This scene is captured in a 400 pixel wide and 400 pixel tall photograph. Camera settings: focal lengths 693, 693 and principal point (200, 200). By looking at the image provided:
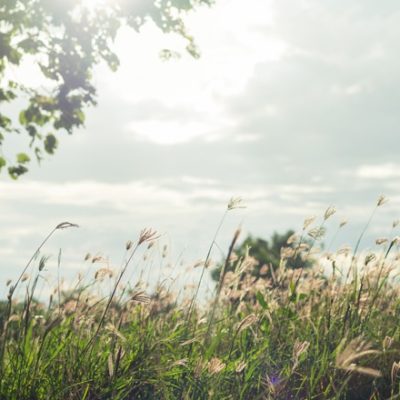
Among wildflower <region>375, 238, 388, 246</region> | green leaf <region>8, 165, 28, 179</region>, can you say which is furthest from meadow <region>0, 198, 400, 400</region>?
green leaf <region>8, 165, 28, 179</region>

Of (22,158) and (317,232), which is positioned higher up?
(22,158)

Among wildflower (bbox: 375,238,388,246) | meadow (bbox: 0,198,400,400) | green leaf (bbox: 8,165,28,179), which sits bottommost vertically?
meadow (bbox: 0,198,400,400)

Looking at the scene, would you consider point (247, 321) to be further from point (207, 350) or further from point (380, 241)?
point (380, 241)

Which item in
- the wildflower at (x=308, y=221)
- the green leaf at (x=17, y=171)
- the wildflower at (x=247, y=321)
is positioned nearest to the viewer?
the wildflower at (x=247, y=321)

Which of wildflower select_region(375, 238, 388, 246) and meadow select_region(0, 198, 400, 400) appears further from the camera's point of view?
wildflower select_region(375, 238, 388, 246)

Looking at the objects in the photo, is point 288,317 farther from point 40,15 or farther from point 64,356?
point 40,15

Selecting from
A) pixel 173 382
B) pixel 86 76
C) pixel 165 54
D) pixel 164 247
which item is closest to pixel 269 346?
pixel 173 382

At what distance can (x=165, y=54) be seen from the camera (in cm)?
1238

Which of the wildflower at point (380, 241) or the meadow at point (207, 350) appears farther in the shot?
the wildflower at point (380, 241)

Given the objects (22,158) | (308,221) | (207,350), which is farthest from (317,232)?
(22,158)

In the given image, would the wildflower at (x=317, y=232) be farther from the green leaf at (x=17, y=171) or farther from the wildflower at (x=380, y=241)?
the green leaf at (x=17, y=171)

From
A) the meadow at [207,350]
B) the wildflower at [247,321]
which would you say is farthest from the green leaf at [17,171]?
the wildflower at [247,321]

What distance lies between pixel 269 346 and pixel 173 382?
789 mm

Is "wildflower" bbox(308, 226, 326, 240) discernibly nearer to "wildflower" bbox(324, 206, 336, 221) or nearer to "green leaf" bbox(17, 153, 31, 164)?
"wildflower" bbox(324, 206, 336, 221)
